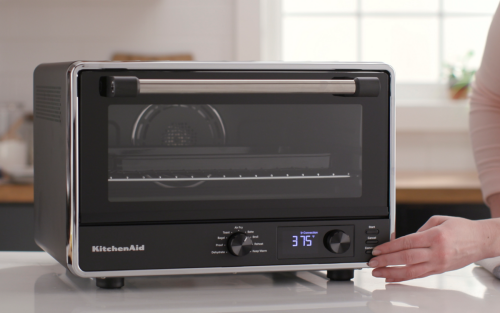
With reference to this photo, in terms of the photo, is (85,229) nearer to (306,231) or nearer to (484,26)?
(306,231)

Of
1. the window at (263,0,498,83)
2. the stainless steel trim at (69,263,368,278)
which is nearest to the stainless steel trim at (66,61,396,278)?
the stainless steel trim at (69,263,368,278)

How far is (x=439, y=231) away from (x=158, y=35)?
1.91 metres

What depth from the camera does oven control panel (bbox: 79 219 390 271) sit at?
0.73 m

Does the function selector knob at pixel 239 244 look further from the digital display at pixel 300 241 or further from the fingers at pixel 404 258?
the fingers at pixel 404 258

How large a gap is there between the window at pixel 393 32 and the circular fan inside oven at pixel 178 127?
191 cm

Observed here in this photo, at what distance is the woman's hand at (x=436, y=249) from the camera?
73cm

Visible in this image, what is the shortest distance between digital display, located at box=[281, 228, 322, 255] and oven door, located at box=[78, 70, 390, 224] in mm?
24

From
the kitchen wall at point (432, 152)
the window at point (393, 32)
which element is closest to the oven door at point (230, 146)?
the kitchen wall at point (432, 152)

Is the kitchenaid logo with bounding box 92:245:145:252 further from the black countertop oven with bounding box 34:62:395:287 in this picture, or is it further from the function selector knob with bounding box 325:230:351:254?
the function selector knob with bounding box 325:230:351:254

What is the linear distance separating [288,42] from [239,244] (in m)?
2.03

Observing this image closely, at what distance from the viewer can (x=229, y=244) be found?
741 mm

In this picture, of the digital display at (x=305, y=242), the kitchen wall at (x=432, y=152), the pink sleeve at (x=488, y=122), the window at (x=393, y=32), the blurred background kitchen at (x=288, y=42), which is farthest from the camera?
the window at (x=393, y=32)

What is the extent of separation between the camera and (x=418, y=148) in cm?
248

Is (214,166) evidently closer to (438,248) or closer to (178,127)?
(178,127)
